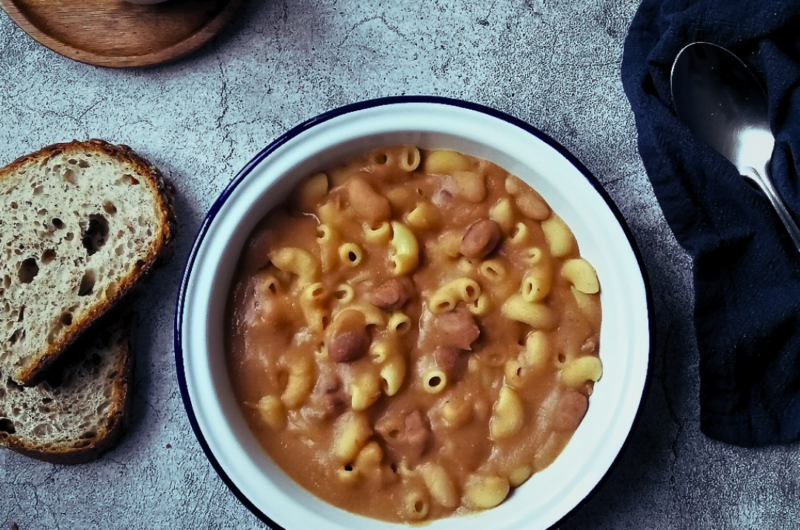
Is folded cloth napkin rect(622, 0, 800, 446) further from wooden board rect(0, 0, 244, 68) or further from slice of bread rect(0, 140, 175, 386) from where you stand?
slice of bread rect(0, 140, 175, 386)

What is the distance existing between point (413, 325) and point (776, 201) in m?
1.11

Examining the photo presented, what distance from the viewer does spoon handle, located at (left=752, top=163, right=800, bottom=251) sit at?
206cm

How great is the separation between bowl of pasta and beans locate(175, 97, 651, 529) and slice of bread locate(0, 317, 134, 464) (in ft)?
1.23

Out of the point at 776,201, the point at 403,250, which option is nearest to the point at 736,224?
the point at 776,201

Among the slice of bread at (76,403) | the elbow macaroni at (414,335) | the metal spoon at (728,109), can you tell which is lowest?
the slice of bread at (76,403)

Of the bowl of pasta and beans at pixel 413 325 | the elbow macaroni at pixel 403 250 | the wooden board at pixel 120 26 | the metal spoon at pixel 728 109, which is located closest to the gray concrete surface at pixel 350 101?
the wooden board at pixel 120 26

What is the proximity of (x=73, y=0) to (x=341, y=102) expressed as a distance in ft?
2.93

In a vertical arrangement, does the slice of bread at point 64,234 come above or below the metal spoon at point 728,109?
below

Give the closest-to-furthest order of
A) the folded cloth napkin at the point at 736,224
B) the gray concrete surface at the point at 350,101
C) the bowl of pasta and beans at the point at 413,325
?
the bowl of pasta and beans at the point at 413,325 < the folded cloth napkin at the point at 736,224 < the gray concrete surface at the point at 350,101

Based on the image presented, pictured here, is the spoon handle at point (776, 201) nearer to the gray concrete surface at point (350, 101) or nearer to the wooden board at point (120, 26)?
the gray concrete surface at point (350, 101)

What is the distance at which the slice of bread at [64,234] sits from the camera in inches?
85.1

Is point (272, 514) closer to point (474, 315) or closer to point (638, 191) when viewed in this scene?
point (474, 315)

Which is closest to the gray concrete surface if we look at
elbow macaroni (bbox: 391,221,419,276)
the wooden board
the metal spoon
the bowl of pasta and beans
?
the wooden board

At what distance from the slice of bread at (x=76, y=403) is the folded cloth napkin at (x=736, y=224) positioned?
1.67 m
